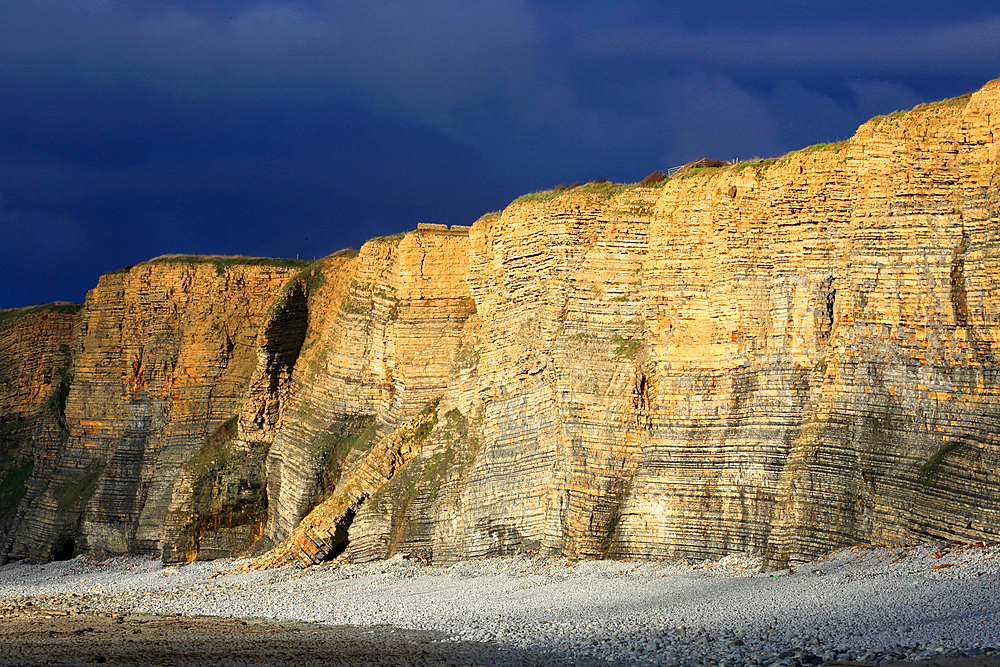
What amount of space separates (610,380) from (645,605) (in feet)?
20.6

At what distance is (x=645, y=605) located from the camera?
17.9 metres

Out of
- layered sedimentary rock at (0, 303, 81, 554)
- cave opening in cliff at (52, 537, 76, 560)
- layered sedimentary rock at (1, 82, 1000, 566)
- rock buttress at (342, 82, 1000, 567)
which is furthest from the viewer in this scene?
layered sedimentary rock at (0, 303, 81, 554)

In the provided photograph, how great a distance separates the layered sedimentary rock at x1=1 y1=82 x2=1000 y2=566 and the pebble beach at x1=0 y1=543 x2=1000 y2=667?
2.51 feet

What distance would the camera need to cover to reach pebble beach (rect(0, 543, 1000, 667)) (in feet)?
45.7

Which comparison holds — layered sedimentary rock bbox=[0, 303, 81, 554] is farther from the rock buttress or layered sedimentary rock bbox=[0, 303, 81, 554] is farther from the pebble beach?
the rock buttress

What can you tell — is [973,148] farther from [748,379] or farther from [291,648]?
[291,648]

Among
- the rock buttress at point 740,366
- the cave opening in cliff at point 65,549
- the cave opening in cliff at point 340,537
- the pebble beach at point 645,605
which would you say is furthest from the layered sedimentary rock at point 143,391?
the rock buttress at point 740,366

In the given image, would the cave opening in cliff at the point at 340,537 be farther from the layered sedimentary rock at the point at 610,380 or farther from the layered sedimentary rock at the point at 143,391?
the layered sedimentary rock at the point at 143,391

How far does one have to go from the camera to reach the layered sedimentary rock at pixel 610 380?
18.0 meters

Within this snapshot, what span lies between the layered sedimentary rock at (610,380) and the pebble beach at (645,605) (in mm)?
767

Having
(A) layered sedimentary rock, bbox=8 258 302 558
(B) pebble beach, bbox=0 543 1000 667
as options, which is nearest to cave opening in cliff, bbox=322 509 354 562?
(B) pebble beach, bbox=0 543 1000 667

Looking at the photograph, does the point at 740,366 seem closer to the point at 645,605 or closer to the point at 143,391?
the point at 645,605

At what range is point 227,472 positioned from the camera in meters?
33.3

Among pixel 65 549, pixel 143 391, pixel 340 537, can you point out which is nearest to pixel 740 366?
pixel 340 537
